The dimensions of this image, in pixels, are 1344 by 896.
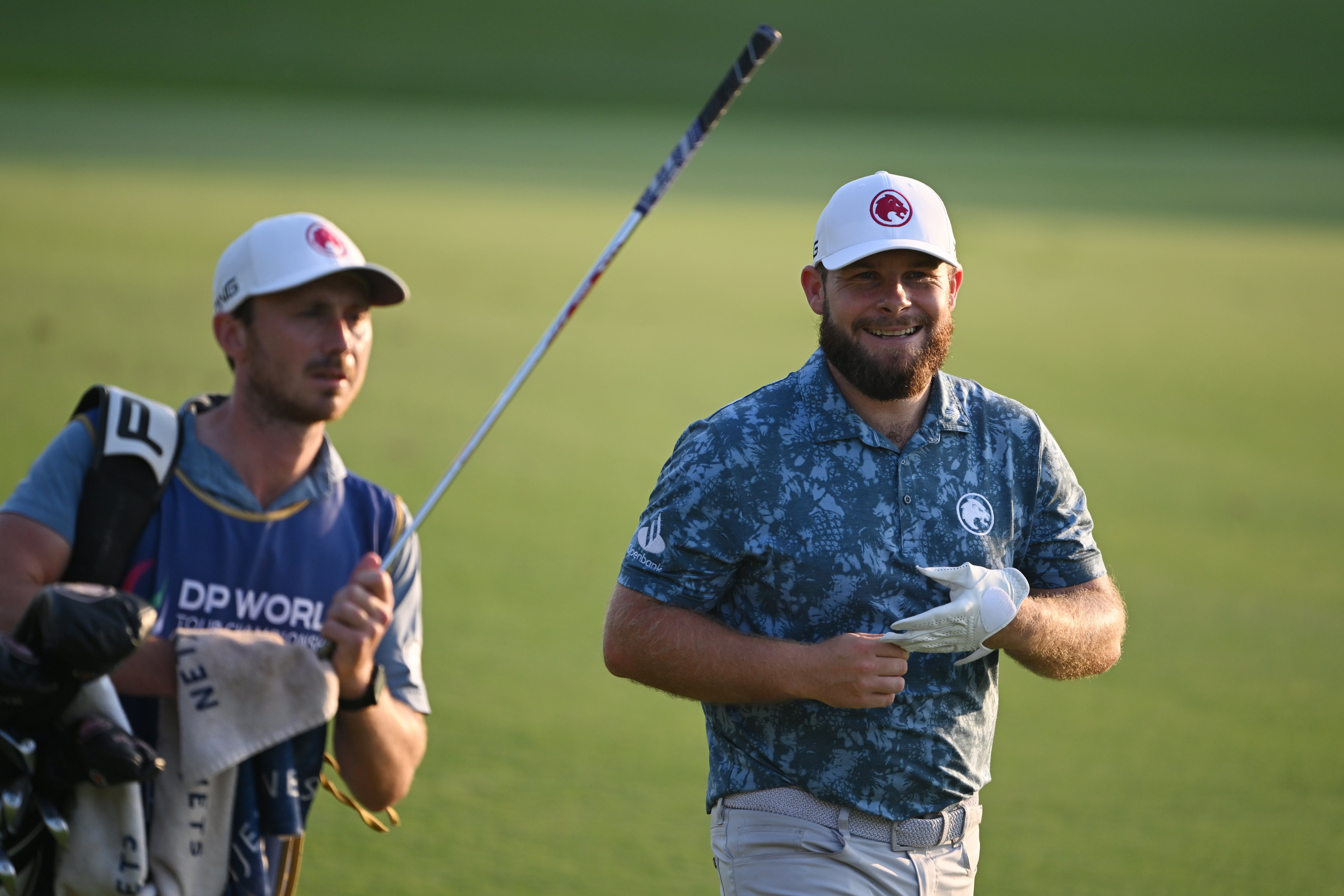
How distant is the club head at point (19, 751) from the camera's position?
2168 mm

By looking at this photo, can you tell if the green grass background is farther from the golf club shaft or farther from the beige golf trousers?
the beige golf trousers

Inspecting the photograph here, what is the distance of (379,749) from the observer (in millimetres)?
2572

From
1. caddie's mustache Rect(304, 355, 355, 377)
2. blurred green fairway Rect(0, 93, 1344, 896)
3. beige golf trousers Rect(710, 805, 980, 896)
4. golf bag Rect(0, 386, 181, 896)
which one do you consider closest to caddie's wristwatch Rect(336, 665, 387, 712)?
golf bag Rect(0, 386, 181, 896)

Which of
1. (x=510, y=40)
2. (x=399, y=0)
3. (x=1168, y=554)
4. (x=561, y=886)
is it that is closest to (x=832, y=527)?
(x=561, y=886)

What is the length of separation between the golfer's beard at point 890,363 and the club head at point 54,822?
1.36m

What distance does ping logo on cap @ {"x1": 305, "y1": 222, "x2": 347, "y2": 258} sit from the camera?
8.69 feet

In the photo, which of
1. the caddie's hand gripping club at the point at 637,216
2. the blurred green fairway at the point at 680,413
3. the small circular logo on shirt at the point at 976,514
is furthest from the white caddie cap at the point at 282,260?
the blurred green fairway at the point at 680,413

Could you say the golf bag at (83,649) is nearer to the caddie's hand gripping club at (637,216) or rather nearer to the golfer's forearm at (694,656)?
the caddie's hand gripping club at (637,216)

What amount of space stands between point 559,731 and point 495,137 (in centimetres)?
1878

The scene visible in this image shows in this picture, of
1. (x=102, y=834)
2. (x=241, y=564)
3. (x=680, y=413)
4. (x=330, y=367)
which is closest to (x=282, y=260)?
(x=330, y=367)

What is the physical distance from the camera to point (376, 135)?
21516 mm

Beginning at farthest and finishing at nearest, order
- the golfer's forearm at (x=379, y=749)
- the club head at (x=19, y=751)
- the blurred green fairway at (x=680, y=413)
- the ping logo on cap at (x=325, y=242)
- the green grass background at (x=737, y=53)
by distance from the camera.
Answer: the green grass background at (x=737, y=53)
the blurred green fairway at (x=680, y=413)
the ping logo on cap at (x=325, y=242)
the golfer's forearm at (x=379, y=749)
the club head at (x=19, y=751)

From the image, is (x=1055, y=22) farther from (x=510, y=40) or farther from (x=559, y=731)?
(x=559, y=731)

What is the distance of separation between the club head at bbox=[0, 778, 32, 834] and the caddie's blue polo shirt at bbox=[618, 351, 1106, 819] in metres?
0.92
